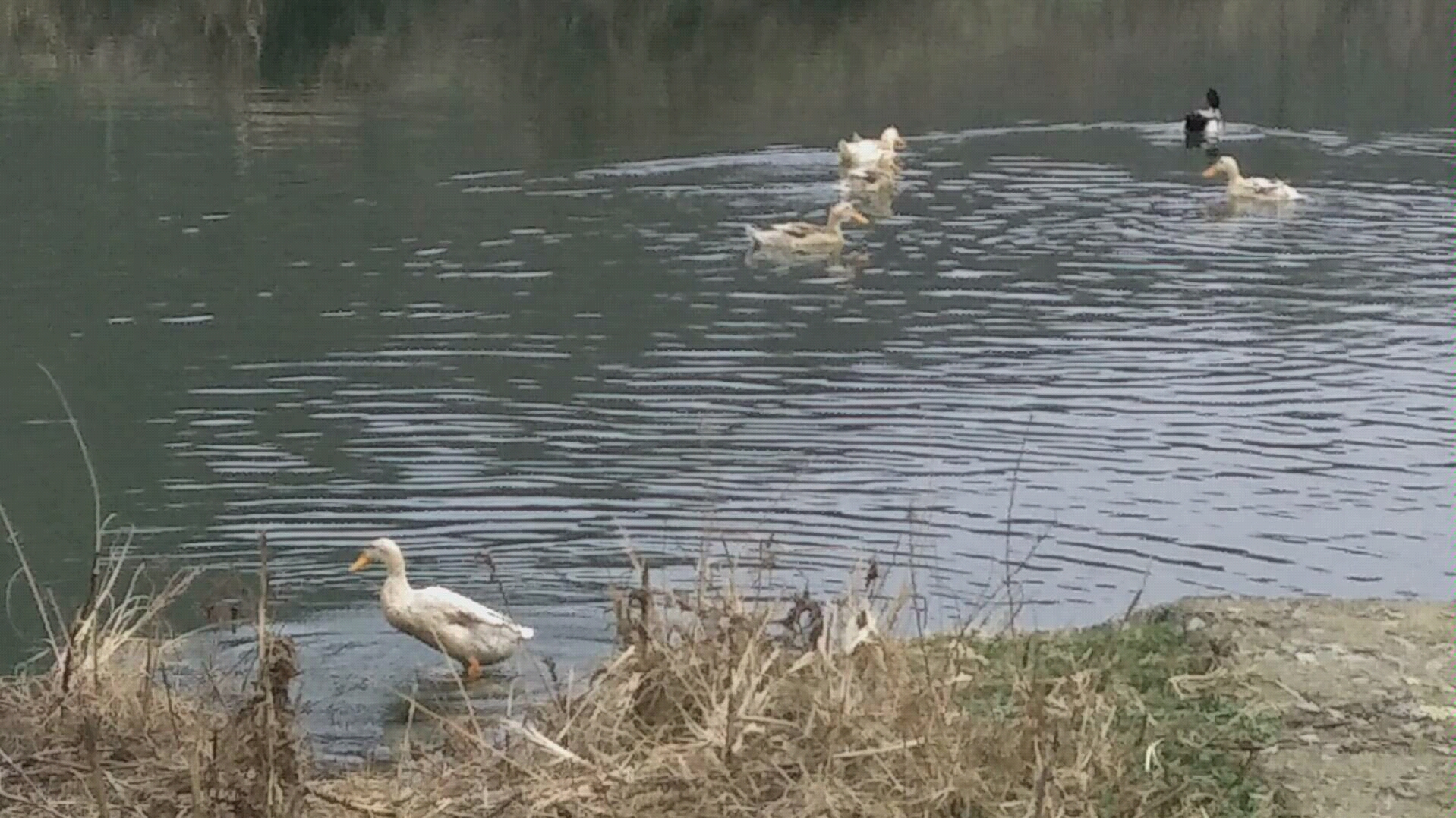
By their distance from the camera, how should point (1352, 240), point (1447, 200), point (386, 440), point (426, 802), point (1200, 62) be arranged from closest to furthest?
1. point (426, 802)
2. point (386, 440)
3. point (1352, 240)
4. point (1447, 200)
5. point (1200, 62)

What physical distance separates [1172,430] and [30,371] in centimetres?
910

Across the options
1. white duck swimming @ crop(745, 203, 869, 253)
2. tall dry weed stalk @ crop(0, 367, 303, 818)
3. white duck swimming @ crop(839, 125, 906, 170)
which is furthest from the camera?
white duck swimming @ crop(839, 125, 906, 170)

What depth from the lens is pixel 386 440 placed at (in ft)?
49.6

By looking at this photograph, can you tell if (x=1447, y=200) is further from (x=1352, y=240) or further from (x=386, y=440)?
(x=386, y=440)

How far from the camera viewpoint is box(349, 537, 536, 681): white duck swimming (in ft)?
34.0

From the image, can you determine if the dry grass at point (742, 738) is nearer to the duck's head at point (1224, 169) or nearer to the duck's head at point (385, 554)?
the duck's head at point (385, 554)

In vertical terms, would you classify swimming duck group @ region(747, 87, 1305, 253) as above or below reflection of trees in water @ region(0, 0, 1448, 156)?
below

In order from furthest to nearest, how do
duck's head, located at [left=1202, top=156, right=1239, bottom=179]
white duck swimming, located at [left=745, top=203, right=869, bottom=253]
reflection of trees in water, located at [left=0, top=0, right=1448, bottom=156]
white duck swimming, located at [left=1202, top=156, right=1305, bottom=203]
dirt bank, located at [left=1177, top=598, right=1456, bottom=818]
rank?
1. reflection of trees in water, located at [left=0, top=0, right=1448, bottom=156]
2. duck's head, located at [left=1202, top=156, right=1239, bottom=179]
3. white duck swimming, located at [left=1202, top=156, right=1305, bottom=203]
4. white duck swimming, located at [left=745, top=203, right=869, bottom=253]
5. dirt bank, located at [left=1177, top=598, right=1456, bottom=818]

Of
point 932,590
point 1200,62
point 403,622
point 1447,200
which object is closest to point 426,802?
point 403,622

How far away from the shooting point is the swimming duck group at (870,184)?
2236 cm

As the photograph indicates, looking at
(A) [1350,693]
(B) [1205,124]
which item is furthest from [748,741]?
(B) [1205,124]

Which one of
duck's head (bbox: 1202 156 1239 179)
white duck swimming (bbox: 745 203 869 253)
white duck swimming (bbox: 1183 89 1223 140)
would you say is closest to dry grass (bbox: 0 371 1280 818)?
white duck swimming (bbox: 745 203 869 253)

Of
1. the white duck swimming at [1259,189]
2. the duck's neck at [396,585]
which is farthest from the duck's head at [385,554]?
the white duck swimming at [1259,189]

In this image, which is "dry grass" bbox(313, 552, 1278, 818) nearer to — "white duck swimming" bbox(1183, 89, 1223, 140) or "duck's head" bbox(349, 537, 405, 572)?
"duck's head" bbox(349, 537, 405, 572)
